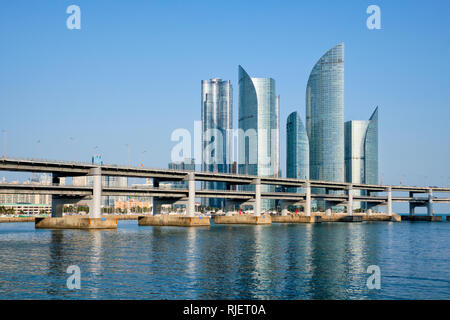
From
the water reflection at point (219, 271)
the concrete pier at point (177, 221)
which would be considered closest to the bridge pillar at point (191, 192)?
the concrete pier at point (177, 221)

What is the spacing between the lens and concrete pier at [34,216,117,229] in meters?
142

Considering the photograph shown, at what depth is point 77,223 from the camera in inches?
5664

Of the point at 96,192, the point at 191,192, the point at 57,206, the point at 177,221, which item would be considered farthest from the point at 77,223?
the point at 191,192

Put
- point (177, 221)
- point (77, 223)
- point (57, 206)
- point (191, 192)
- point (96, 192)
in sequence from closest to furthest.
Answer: point (96, 192)
point (77, 223)
point (57, 206)
point (191, 192)
point (177, 221)

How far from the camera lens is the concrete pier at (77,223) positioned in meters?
142

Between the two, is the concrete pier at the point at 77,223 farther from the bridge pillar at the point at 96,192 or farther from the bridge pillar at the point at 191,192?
the bridge pillar at the point at 191,192

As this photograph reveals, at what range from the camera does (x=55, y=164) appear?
446 feet

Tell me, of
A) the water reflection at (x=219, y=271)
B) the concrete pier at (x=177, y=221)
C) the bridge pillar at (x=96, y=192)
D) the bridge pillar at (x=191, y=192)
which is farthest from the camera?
the concrete pier at (x=177, y=221)

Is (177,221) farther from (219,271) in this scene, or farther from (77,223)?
(219,271)

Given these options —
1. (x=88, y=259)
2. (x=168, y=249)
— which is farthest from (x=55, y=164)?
(x=88, y=259)

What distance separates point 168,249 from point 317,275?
123ft

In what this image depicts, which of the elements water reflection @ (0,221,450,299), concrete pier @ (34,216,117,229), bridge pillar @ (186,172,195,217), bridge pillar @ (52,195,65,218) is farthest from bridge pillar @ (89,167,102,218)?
water reflection @ (0,221,450,299)

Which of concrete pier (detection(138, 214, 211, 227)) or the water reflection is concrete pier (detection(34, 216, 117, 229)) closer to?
concrete pier (detection(138, 214, 211, 227))
